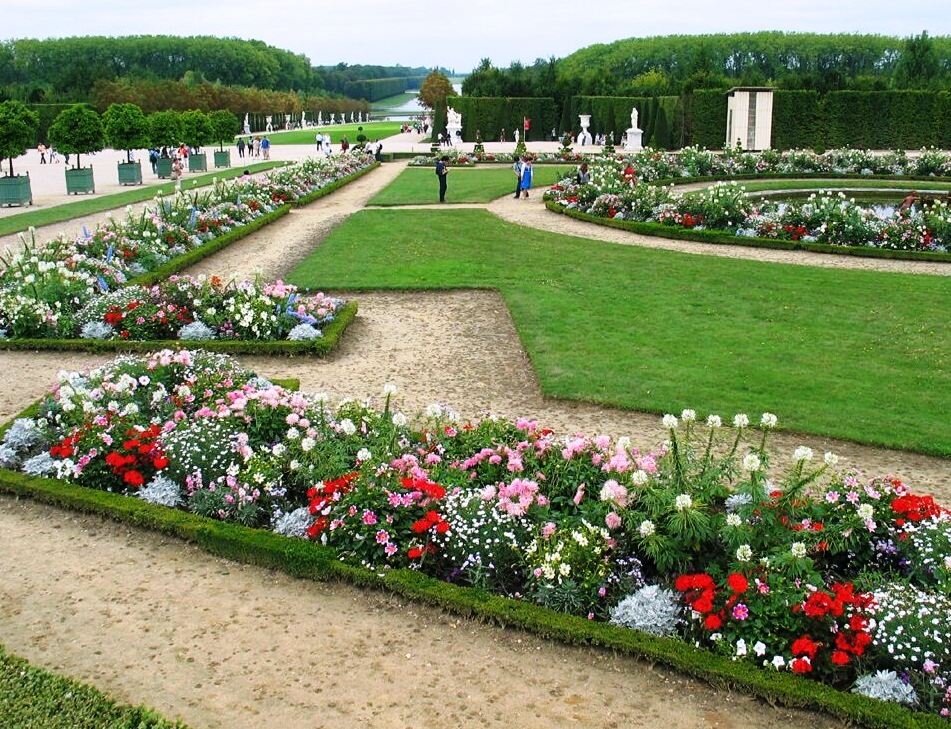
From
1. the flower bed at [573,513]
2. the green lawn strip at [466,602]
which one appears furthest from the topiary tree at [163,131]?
the green lawn strip at [466,602]

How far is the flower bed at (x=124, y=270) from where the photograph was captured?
1038 cm

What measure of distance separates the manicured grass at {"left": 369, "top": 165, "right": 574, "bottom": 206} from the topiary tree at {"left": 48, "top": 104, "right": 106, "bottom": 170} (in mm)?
9107

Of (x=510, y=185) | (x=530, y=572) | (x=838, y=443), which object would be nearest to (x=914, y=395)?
(x=838, y=443)

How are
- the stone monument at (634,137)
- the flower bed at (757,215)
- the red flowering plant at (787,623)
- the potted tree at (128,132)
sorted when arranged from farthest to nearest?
the stone monument at (634,137) → the potted tree at (128,132) → the flower bed at (757,215) → the red flowering plant at (787,623)

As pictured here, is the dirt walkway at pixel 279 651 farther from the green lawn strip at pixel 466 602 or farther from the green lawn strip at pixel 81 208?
the green lawn strip at pixel 81 208

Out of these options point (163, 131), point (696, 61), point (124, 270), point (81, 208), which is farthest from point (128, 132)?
point (696, 61)

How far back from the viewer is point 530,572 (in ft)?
16.9

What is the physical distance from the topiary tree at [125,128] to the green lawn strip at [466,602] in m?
27.2

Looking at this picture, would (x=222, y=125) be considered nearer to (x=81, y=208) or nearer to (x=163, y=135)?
(x=163, y=135)

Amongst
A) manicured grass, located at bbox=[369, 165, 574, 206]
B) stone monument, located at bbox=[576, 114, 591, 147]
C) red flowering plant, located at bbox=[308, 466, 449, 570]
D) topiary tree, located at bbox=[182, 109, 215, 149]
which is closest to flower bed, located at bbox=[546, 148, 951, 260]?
manicured grass, located at bbox=[369, 165, 574, 206]

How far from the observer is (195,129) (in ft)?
122

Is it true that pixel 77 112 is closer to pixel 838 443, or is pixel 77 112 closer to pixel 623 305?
pixel 623 305

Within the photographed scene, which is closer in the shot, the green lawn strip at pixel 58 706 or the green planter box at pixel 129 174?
the green lawn strip at pixel 58 706

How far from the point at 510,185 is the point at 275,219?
9.06 meters
